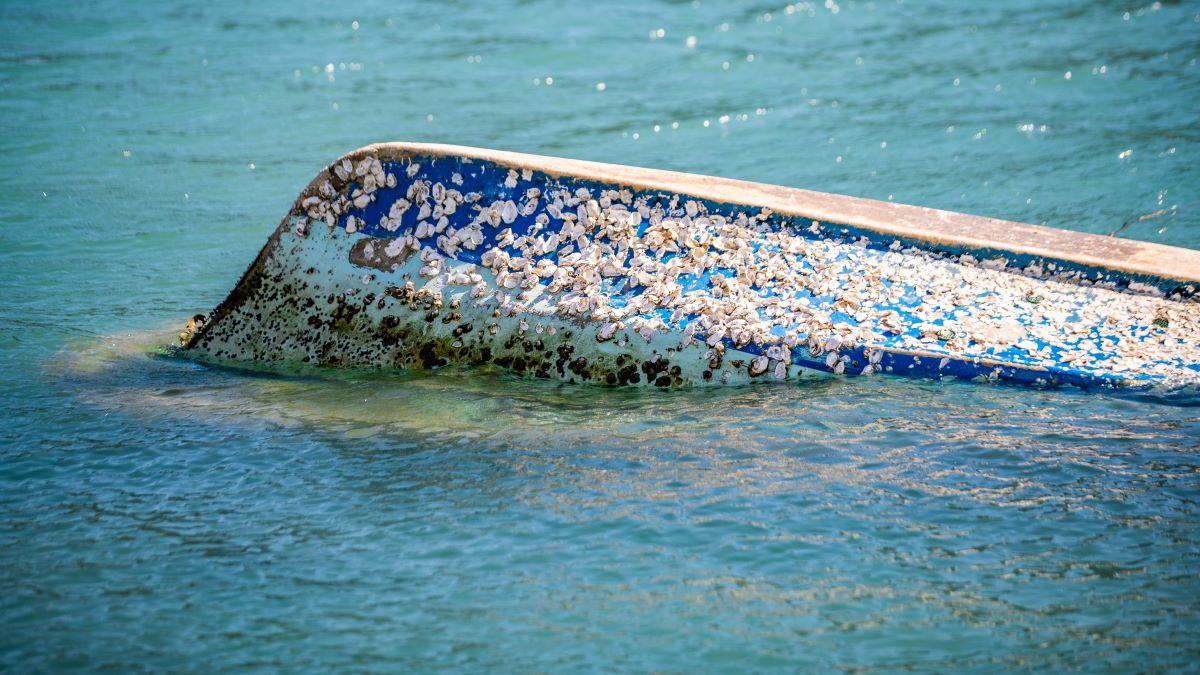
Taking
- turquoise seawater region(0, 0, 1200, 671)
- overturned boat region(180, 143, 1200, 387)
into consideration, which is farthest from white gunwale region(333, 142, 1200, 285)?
turquoise seawater region(0, 0, 1200, 671)

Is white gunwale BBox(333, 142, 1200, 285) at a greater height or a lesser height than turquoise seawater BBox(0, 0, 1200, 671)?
greater

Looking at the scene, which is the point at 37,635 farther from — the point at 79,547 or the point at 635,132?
the point at 635,132

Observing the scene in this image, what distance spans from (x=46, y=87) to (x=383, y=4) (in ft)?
11.7

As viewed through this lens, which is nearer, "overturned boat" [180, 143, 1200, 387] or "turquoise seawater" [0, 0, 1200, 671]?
"turquoise seawater" [0, 0, 1200, 671]

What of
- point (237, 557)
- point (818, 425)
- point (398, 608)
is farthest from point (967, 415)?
point (237, 557)

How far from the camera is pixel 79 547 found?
337cm

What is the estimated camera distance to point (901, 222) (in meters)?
4.66

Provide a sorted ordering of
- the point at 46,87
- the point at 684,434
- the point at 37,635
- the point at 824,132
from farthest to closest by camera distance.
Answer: the point at 46,87 < the point at 824,132 < the point at 684,434 < the point at 37,635

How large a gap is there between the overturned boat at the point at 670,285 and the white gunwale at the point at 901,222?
0.01 metres

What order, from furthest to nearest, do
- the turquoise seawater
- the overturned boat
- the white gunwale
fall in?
the white gunwale, the overturned boat, the turquoise seawater

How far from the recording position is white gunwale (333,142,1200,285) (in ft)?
14.6

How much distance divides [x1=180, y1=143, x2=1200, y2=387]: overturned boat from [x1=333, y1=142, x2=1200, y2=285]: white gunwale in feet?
0.04

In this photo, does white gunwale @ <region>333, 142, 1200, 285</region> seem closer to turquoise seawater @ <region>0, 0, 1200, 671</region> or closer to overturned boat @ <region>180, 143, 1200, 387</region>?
overturned boat @ <region>180, 143, 1200, 387</region>

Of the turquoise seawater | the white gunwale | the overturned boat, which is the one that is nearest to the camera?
the turquoise seawater
